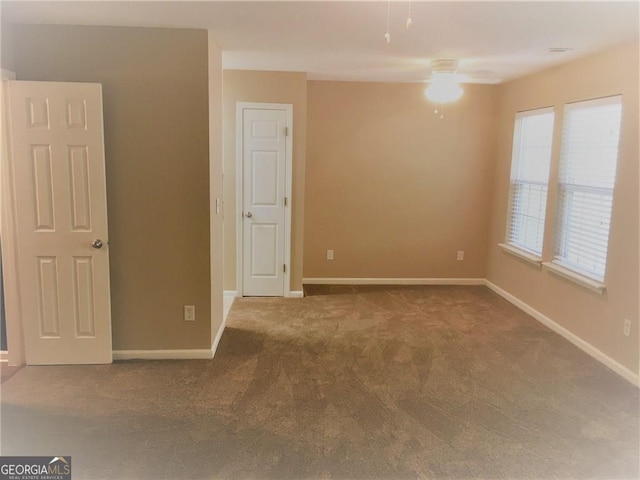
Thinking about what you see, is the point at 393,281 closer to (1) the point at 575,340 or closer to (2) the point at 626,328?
(1) the point at 575,340

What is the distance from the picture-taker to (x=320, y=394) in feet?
10.7

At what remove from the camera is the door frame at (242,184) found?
514 centimetres

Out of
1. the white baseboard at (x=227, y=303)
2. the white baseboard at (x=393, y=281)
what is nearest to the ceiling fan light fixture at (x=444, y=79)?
the white baseboard at (x=393, y=281)

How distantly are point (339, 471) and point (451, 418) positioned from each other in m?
0.87

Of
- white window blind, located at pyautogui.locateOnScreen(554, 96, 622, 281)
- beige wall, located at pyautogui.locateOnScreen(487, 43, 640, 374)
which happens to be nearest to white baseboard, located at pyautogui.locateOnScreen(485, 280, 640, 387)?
beige wall, located at pyautogui.locateOnScreen(487, 43, 640, 374)

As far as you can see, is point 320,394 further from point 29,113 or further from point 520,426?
point 29,113

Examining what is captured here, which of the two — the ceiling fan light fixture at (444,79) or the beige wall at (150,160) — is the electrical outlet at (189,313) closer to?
the beige wall at (150,160)

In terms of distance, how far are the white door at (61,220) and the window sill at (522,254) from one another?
3.85 metres

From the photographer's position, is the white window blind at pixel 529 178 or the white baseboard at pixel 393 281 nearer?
the white window blind at pixel 529 178

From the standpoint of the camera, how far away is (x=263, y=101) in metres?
5.14

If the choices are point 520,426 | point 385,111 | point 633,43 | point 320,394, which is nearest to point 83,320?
point 320,394

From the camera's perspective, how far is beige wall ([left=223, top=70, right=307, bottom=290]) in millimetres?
5094

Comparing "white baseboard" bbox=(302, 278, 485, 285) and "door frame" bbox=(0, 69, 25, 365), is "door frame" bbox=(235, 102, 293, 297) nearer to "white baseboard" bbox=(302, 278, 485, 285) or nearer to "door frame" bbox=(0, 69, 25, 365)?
"white baseboard" bbox=(302, 278, 485, 285)

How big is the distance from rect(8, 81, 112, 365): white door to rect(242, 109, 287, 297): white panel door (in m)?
1.98
